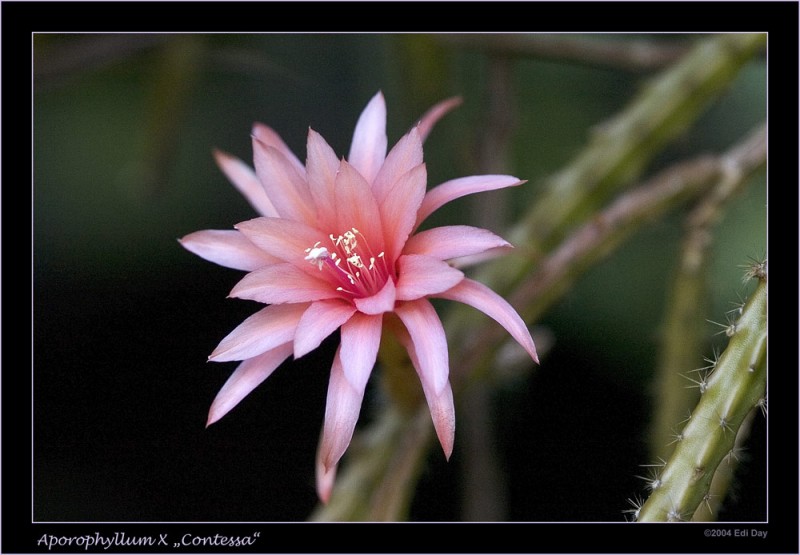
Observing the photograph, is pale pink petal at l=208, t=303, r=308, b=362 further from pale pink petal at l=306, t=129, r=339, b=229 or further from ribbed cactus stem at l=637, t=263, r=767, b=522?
ribbed cactus stem at l=637, t=263, r=767, b=522

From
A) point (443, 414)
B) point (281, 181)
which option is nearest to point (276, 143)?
point (281, 181)

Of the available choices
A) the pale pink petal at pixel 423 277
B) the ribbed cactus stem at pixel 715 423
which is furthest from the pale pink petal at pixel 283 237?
the ribbed cactus stem at pixel 715 423

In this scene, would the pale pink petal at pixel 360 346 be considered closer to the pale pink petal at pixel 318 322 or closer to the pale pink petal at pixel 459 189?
the pale pink petal at pixel 318 322

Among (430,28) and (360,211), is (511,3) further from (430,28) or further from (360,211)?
(360,211)

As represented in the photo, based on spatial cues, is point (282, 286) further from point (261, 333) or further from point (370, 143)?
point (370, 143)

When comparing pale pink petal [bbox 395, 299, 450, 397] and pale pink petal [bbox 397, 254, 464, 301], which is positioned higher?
pale pink petal [bbox 397, 254, 464, 301]

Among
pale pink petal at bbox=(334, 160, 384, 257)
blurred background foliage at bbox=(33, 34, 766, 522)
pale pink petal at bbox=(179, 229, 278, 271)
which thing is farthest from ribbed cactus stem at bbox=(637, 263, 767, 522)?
pale pink petal at bbox=(179, 229, 278, 271)

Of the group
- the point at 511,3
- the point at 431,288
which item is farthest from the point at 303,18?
the point at 431,288
